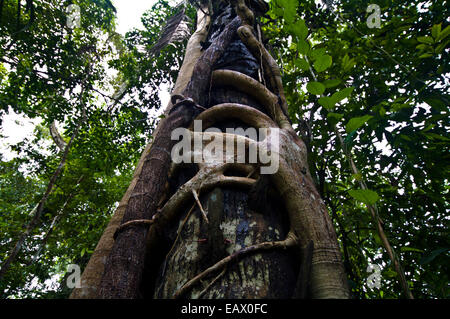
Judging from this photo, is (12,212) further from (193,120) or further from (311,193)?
(311,193)

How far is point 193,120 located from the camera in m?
1.48

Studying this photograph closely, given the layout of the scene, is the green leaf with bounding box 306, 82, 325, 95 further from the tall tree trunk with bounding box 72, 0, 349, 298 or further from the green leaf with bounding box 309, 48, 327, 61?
the tall tree trunk with bounding box 72, 0, 349, 298

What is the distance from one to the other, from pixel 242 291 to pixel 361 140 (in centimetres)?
144

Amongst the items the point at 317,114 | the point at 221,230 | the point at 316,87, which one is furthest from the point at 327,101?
the point at 317,114

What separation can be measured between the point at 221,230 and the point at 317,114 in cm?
151

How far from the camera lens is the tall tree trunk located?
2.59 ft

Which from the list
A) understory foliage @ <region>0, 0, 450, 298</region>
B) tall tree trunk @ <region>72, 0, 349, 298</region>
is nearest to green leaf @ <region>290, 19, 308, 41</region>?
understory foliage @ <region>0, 0, 450, 298</region>

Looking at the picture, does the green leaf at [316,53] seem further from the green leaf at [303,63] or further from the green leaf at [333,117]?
the green leaf at [333,117]

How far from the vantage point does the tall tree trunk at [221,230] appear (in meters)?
0.79

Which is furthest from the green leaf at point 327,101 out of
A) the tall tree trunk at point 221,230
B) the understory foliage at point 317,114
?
the tall tree trunk at point 221,230

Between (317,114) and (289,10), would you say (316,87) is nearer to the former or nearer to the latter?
(289,10)

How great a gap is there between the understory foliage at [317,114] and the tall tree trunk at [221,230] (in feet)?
0.93

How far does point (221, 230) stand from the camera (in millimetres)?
913
